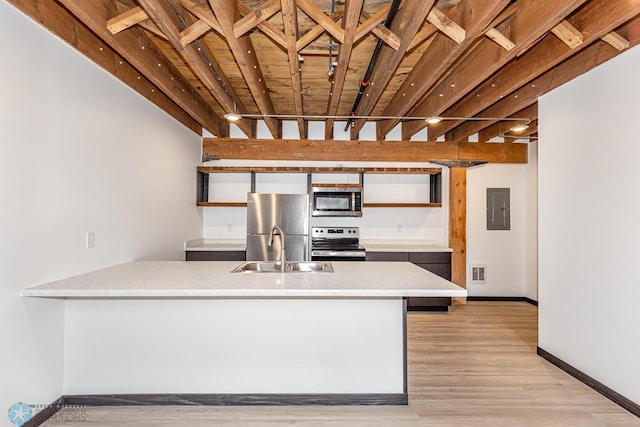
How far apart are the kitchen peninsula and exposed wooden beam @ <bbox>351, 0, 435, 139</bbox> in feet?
4.86

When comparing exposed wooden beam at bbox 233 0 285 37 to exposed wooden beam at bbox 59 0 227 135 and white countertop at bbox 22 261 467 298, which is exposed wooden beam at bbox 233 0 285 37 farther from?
white countertop at bbox 22 261 467 298

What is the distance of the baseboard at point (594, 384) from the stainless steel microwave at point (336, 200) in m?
2.65

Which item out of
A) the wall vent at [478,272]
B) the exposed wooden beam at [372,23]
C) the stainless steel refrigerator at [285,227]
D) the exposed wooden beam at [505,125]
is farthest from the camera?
the wall vent at [478,272]

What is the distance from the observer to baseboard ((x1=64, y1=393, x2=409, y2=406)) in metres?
2.42

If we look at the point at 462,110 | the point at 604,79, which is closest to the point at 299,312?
the point at 604,79

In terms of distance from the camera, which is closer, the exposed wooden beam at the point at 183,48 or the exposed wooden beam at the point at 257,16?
the exposed wooden beam at the point at 183,48

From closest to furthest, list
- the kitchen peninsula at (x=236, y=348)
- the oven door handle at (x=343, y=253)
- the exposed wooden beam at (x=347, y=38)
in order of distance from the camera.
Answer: the exposed wooden beam at (x=347, y=38)
the kitchen peninsula at (x=236, y=348)
the oven door handle at (x=343, y=253)

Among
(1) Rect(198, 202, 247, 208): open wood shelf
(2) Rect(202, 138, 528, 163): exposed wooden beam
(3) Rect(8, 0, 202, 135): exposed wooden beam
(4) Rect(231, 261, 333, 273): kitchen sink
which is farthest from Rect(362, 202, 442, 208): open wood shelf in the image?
(3) Rect(8, 0, 202, 135): exposed wooden beam

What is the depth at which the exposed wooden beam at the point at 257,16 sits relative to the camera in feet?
6.85

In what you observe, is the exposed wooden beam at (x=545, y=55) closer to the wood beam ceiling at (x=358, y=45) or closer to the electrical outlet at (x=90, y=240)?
the wood beam ceiling at (x=358, y=45)

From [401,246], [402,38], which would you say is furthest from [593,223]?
[401,246]

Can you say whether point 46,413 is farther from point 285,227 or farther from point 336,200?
point 336,200

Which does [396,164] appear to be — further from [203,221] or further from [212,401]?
[212,401]

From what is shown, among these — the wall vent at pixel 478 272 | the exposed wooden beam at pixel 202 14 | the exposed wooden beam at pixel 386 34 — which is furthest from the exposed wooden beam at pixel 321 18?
the wall vent at pixel 478 272
